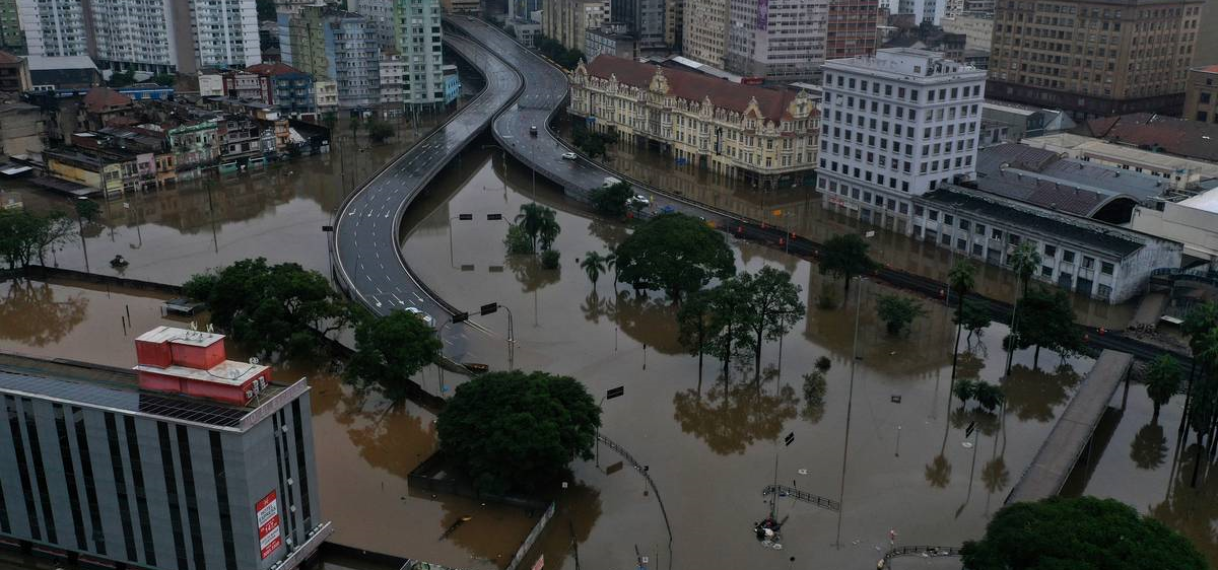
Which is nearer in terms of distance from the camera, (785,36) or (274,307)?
(274,307)

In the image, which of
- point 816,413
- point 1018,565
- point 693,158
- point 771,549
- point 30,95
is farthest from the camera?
point 30,95

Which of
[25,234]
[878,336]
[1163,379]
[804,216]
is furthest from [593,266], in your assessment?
[25,234]

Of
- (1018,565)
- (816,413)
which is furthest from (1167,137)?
(1018,565)

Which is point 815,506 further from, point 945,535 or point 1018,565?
point 1018,565

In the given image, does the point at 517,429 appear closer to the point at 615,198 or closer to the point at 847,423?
the point at 847,423

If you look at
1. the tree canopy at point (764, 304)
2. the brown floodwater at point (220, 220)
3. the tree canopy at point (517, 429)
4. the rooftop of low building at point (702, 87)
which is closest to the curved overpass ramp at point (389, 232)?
the brown floodwater at point (220, 220)

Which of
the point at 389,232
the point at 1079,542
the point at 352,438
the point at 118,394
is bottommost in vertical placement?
the point at 352,438
